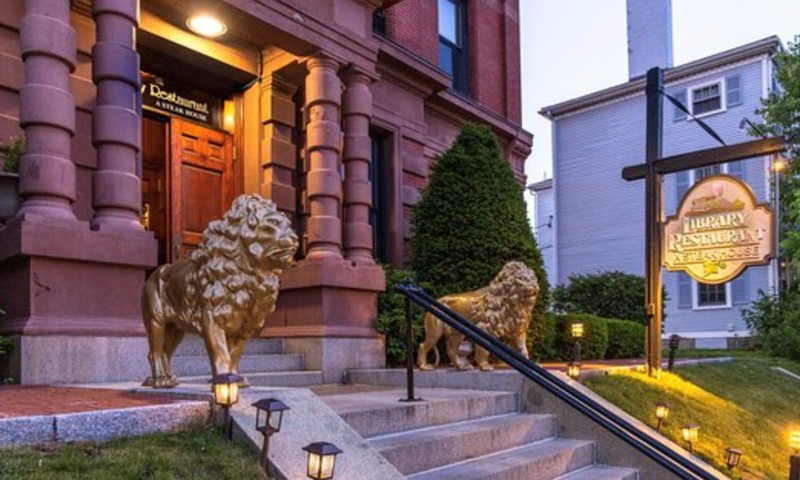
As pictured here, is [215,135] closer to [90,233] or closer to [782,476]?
[90,233]

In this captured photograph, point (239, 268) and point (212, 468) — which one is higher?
point (239, 268)

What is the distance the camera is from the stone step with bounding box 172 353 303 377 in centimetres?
685

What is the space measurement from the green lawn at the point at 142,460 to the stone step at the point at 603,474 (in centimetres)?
285

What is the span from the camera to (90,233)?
614 cm

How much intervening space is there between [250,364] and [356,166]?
10.0ft

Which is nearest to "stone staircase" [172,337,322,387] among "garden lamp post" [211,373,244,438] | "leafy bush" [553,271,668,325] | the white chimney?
"garden lamp post" [211,373,244,438]

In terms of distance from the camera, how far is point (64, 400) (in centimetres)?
438

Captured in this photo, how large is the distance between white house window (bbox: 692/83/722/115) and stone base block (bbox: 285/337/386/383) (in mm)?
20238

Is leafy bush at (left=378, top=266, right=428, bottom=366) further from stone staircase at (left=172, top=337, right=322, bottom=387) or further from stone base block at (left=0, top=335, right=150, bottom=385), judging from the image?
stone base block at (left=0, top=335, right=150, bottom=385)

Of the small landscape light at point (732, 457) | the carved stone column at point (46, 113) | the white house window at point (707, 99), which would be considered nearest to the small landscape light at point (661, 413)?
the small landscape light at point (732, 457)

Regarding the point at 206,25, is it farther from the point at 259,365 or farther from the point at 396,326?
the point at 396,326

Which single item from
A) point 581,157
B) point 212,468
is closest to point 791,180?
point 581,157

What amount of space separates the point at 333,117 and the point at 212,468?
5915 millimetres

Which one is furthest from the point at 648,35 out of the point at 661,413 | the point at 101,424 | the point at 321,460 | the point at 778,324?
the point at 101,424
